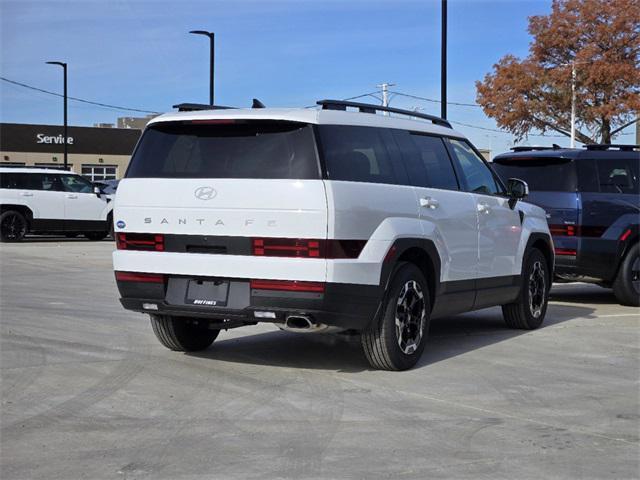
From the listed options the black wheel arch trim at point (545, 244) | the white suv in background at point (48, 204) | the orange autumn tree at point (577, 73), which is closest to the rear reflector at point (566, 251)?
the black wheel arch trim at point (545, 244)

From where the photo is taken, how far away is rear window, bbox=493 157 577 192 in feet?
37.1

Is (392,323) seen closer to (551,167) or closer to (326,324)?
(326,324)

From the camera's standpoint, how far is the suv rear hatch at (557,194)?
36.6 feet

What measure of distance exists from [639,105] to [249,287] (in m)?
27.9

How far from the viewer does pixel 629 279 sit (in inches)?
454

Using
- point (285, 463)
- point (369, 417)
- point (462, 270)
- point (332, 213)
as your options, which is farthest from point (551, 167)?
point (285, 463)

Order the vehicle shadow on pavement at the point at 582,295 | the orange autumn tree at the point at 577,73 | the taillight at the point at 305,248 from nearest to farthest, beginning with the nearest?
the taillight at the point at 305,248, the vehicle shadow on pavement at the point at 582,295, the orange autumn tree at the point at 577,73

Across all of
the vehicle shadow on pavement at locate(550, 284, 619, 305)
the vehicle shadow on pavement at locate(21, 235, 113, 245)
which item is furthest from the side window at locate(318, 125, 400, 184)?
the vehicle shadow on pavement at locate(21, 235, 113, 245)

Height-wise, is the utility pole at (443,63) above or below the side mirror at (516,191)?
above

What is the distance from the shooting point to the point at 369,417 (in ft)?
18.7

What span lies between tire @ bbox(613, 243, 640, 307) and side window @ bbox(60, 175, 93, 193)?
1626cm

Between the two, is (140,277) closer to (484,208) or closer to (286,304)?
(286,304)

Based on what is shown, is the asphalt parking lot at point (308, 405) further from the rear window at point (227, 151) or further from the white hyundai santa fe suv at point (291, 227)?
the rear window at point (227, 151)

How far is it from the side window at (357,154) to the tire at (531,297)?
276 cm
